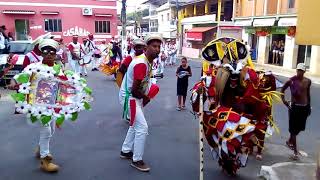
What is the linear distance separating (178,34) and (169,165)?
42.0m

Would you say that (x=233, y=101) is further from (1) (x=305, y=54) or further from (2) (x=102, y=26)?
(2) (x=102, y=26)

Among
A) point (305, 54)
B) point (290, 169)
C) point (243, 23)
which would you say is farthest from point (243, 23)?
point (290, 169)

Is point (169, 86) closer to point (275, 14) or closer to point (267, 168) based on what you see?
point (267, 168)

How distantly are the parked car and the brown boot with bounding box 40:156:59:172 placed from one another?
886 cm

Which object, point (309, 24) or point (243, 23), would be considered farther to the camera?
point (243, 23)

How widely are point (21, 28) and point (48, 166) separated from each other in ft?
116

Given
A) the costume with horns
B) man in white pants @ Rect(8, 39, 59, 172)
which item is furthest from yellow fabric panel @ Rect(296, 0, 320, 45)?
man in white pants @ Rect(8, 39, 59, 172)

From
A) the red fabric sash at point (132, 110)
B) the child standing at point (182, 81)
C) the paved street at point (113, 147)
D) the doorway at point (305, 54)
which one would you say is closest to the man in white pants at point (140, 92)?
the red fabric sash at point (132, 110)

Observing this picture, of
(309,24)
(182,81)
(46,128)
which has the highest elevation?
(309,24)

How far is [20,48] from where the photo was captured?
50.7 feet

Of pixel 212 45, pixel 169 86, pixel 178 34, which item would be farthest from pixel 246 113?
pixel 178 34

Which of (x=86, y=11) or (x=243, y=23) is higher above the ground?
(x=86, y=11)

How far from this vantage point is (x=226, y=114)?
528 cm

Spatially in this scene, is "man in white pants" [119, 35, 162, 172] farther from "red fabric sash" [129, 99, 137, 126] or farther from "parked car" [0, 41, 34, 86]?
"parked car" [0, 41, 34, 86]
